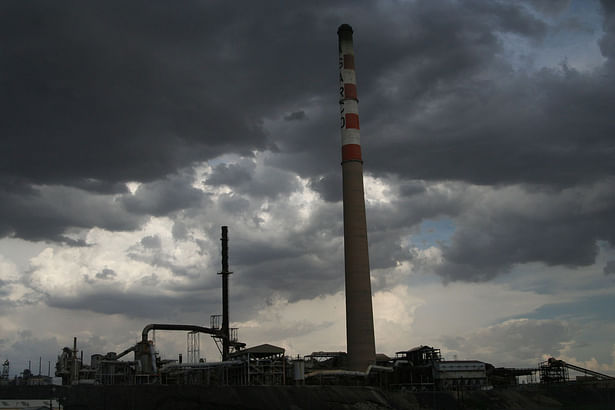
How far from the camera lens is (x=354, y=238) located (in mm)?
60062

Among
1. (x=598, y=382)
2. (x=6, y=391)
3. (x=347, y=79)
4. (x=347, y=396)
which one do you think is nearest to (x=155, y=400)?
(x=347, y=396)

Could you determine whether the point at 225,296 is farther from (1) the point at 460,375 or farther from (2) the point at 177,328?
(1) the point at 460,375

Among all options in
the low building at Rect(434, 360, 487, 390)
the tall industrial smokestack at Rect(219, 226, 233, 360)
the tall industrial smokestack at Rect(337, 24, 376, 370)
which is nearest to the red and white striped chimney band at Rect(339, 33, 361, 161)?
the tall industrial smokestack at Rect(337, 24, 376, 370)

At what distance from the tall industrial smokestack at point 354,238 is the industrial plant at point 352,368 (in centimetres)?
→ 9

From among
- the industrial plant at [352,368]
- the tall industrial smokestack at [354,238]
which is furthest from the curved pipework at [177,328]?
the tall industrial smokestack at [354,238]

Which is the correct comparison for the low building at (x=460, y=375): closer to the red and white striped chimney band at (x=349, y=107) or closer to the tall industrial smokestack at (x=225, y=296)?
the red and white striped chimney band at (x=349, y=107)

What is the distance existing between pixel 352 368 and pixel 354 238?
1241 cm

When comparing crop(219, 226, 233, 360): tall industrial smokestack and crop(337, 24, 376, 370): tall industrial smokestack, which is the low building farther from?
crop(219, 226, 233, 360): tall industrial smokestack

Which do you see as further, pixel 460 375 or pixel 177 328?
pixel 177 328

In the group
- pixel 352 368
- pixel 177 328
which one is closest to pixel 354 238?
pixel 352 368

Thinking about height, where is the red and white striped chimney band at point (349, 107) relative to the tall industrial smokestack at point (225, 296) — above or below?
above

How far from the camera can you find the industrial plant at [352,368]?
55.8m

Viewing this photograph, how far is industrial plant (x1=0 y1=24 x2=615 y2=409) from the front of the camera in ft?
183

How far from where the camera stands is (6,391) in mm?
113375
